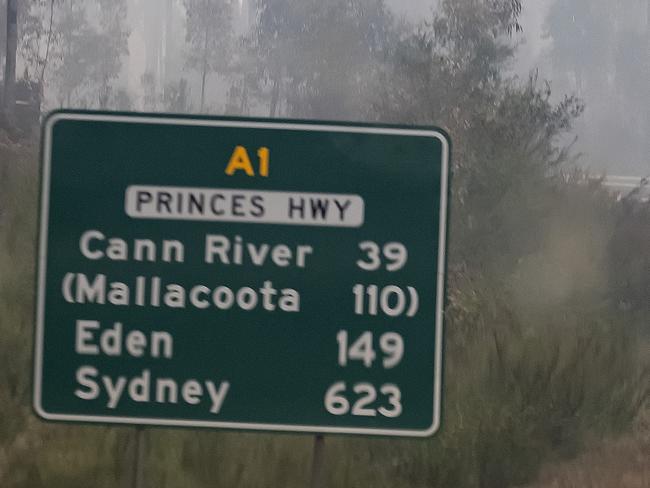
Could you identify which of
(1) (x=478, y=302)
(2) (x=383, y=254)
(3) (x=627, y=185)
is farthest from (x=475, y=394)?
(3) (x=627, y=185)

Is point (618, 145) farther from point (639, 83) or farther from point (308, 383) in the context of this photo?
point (308, 383)

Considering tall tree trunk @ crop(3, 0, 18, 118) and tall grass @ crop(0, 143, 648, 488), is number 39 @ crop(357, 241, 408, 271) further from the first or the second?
tall tree trunk @ crop(3, 0, 18, 118)

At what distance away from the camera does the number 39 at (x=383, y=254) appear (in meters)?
2.95

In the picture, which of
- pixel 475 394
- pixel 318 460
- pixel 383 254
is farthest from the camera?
pixel 475 394

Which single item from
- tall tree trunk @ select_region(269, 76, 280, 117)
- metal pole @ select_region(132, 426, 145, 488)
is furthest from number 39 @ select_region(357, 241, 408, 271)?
metal pole @ select_region(132, 426, 145, 488)

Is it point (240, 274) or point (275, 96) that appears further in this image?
point (275, 96)

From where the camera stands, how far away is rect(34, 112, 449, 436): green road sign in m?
2.95

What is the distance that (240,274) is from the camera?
116 inches

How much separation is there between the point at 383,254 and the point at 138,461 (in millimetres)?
1076

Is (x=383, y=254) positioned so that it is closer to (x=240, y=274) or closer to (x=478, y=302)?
(x=240, y=274)

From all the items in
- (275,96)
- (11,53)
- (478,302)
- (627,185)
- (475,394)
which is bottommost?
(475,394)

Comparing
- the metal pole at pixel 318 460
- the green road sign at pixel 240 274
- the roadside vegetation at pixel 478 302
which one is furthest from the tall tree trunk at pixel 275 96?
the metal pole at pixel 318 460

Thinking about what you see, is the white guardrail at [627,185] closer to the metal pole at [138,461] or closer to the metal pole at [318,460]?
the metal pole at [318,460]

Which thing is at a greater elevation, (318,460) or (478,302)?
(478,302)
